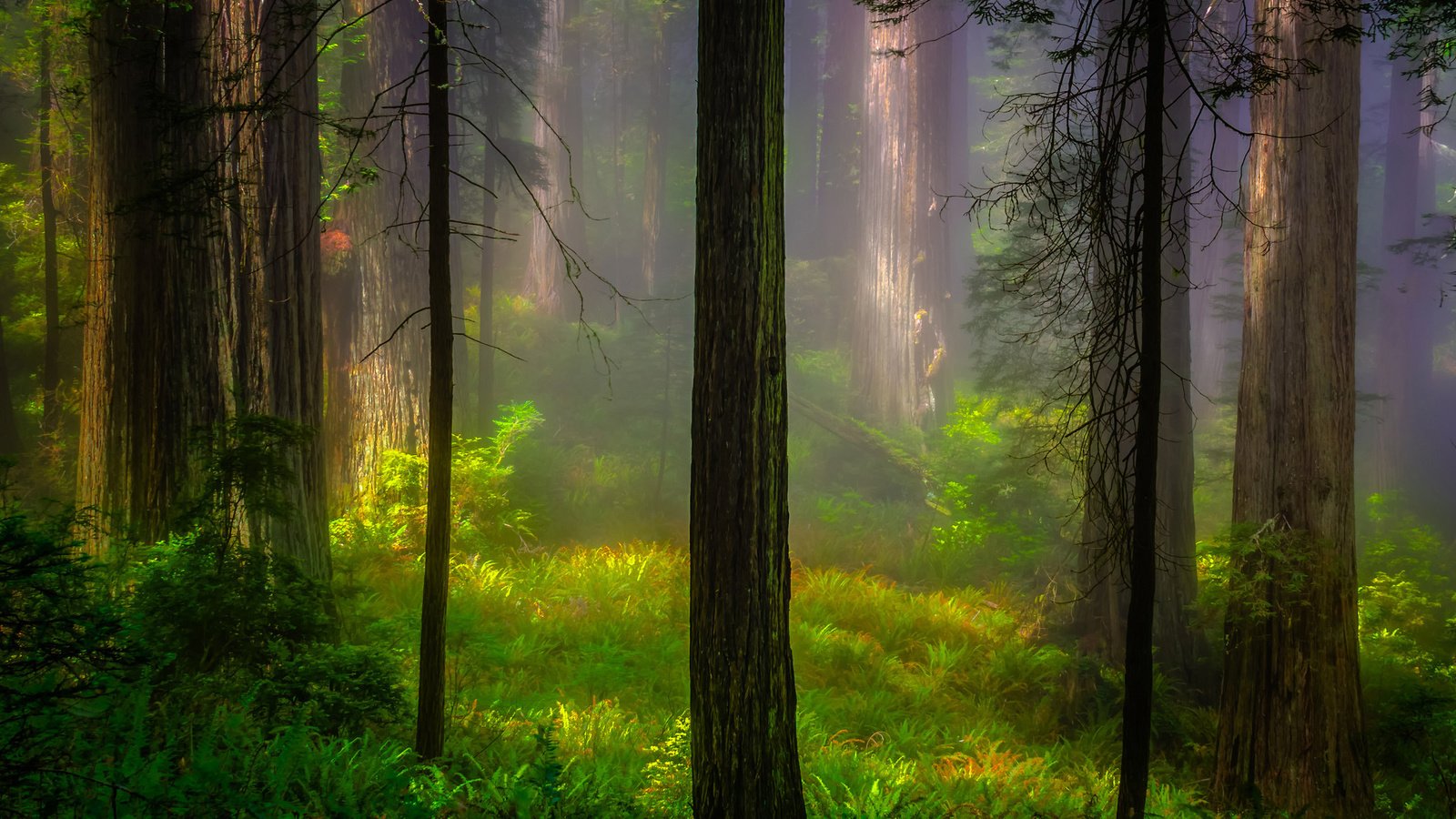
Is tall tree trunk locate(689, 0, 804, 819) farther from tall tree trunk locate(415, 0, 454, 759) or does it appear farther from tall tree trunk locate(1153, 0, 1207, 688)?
tall tree trunk locate(1153, 0, 1207, 688)

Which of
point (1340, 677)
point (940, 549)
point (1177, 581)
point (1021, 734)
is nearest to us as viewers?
point (1340, 677)

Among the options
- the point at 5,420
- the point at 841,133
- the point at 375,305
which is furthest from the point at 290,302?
the point at 841,133

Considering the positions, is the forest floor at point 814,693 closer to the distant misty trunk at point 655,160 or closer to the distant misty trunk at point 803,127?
the distant misty trunk at point 655,160

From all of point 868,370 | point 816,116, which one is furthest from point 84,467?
point 816,116

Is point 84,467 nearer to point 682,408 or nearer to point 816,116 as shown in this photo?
point 682,408

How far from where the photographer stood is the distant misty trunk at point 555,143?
2339 centimetres

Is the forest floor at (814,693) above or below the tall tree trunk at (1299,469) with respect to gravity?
below

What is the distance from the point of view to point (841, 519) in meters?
13.4

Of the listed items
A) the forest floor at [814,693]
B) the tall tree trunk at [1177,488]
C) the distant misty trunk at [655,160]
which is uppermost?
the distant misty trunk at [655,160]

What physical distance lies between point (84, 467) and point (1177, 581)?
10.1 meters

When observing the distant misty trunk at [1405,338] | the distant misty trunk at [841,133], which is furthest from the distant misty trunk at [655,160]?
the distant misty trunk at [1405,338]

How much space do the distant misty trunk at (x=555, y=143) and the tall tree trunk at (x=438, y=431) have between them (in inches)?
Result: 649

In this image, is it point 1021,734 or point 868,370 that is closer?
point 1021,734

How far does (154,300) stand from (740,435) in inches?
196
